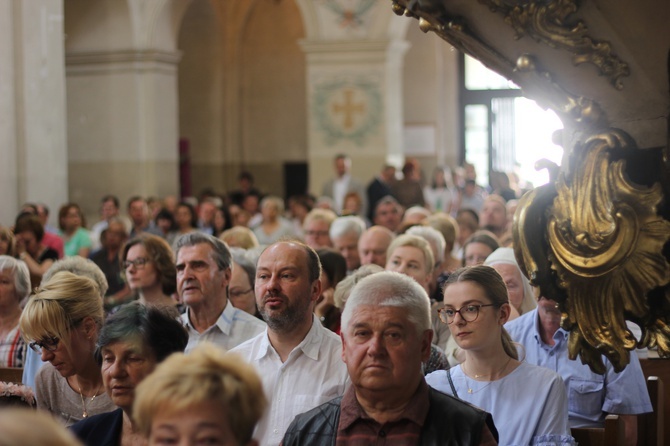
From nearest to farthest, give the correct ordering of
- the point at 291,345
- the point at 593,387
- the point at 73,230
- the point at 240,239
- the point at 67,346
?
the point at 291,345 < the point at 67,346 < the point at 593,387 < the point at 240,239 < the point at 73,230

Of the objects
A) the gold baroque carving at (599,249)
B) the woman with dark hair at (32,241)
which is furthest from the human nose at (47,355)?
the woman with dark hair at (32,241)

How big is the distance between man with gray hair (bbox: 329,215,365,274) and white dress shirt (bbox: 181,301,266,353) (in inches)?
125

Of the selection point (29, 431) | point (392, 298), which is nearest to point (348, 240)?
point (392, 298)

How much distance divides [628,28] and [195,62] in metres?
20.5

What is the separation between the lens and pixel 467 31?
2.30 meters

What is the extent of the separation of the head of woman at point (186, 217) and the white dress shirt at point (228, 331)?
7.45 m

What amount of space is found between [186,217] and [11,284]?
6.72 m

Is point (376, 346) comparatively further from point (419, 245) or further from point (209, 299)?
point (419, 245)

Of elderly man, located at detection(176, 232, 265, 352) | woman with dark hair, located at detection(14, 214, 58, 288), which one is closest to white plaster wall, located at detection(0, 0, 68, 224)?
woman with dark hair, located at detection(14, 214, 58, 288)

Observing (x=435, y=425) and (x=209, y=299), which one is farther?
(x=209, y=299)

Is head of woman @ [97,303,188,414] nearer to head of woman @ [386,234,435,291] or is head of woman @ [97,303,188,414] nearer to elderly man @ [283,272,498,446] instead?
elderly man @ [283,272,498,446]

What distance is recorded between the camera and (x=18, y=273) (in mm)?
6371

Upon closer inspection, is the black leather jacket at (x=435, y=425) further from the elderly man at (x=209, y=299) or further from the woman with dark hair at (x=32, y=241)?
the woman with dark hair at (x=32, y=241)

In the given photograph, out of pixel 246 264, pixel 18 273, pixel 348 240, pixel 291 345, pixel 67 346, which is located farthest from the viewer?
pixel 348 240
